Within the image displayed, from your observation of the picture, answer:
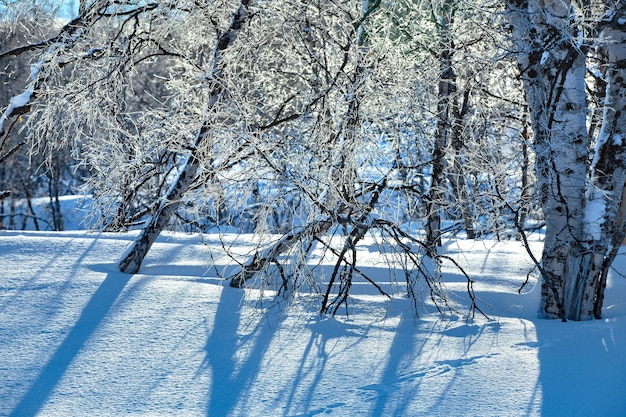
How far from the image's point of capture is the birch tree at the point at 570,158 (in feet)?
14.6

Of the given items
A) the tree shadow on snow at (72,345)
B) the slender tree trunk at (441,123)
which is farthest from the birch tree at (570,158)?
the tree shadow on snow at (72,345)

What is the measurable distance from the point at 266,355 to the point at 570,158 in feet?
7.86

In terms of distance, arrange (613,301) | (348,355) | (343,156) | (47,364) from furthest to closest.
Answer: (613,301) → (343,156) → (348,355) → (47,364)

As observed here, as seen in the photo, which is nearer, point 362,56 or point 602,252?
point 602,252

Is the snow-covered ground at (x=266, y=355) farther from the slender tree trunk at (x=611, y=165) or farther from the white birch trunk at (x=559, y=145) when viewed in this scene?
the slender tree trunk at (x=611, y=165)

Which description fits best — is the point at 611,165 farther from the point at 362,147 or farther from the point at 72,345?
the point at 72,345

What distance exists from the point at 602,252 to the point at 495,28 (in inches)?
70.7

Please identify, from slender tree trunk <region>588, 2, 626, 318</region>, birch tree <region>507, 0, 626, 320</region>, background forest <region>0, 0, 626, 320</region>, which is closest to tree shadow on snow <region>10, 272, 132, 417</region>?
background forest <region>0, 0, 626, 320</region>

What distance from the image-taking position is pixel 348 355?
3615mm

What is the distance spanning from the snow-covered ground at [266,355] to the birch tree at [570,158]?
29cm

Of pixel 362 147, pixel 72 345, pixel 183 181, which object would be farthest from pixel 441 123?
pixel 72 345

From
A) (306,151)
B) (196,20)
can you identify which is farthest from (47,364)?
(196,20)

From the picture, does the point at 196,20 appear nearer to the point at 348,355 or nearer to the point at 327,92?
the point at 327,92

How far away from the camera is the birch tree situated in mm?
4465
